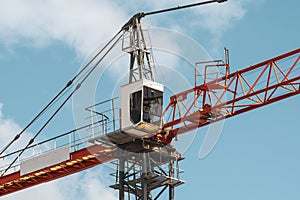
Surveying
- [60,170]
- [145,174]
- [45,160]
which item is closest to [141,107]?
[145,174]

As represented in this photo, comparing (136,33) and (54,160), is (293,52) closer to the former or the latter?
(136,33)

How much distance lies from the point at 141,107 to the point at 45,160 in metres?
13.7

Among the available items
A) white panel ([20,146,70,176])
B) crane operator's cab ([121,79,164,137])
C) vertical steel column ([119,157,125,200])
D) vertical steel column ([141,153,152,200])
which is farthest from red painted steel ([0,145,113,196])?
crane operator's cab ([121,79,164,137])

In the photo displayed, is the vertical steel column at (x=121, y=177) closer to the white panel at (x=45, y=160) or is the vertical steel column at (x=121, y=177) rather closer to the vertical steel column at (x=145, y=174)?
the vertical steel column at (x=145, y=174)

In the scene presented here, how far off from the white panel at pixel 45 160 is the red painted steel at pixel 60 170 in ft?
1.05

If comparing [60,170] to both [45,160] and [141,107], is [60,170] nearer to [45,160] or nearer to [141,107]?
[45,160]

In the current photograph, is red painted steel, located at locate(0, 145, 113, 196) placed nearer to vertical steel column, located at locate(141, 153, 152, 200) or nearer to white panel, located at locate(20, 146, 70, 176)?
white panel, located at locate(20, 146, 70, 176)

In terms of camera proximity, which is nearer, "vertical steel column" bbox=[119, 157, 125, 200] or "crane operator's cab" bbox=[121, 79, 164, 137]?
"crane operator's cab" bbox=[121, 79, 164, 137]

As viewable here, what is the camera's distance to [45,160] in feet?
237

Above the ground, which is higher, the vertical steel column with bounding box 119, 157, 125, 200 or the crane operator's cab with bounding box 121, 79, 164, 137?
the crane operator's cab with bounding box 121, 79, 164, 137

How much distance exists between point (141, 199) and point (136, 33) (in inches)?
525

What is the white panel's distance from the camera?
7031 cm

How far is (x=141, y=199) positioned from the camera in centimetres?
6469

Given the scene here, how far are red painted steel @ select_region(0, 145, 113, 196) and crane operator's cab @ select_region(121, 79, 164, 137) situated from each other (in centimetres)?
493
